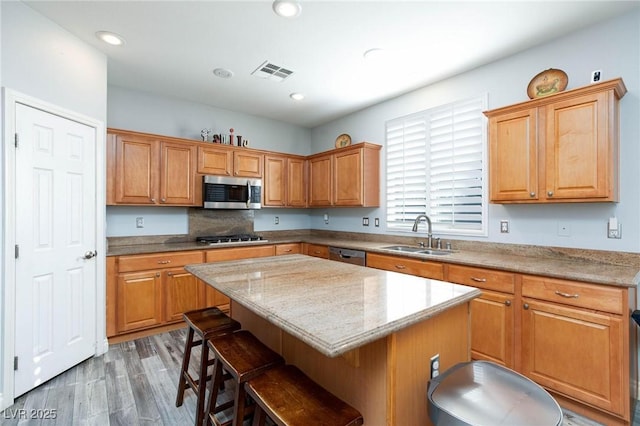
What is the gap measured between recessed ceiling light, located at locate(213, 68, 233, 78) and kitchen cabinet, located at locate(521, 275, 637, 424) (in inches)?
132

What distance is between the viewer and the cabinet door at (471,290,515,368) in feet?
7.39

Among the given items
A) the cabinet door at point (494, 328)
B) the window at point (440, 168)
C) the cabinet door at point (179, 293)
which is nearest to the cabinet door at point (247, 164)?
the cabinet door at point (179, 293)

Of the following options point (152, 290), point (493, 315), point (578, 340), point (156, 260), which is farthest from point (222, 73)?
point (578, 340)

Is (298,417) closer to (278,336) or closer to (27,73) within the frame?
(278,336)

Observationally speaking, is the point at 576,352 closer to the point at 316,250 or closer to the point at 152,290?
the point at 316,250

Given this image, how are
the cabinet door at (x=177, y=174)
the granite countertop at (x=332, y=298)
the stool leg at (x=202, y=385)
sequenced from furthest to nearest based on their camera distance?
the cabinet door at (x=177, y=174) → the stool leg at (x=202, y=385) → the granite countertop at (x=332, y=298)

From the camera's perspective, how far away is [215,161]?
3975 millimetres

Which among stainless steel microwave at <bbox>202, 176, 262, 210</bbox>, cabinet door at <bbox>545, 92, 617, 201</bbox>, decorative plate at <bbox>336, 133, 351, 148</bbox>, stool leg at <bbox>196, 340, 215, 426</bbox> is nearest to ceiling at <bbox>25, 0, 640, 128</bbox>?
cabinet door at <bbox>545, 92, 617, 201</bbox>

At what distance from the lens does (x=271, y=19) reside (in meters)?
2.33

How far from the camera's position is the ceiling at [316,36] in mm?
2186

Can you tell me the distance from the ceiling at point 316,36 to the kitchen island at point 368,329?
196 centimetres

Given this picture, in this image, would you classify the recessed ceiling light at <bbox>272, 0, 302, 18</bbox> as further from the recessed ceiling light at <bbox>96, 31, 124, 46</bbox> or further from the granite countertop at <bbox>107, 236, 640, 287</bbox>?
the granite countertop at <bbox>107, 236, 640, 287</bbox>

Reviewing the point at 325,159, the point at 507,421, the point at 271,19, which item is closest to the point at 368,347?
the point at 507,421

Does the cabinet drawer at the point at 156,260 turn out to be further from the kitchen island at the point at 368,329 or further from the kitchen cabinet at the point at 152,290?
the kitchen island at the point at 368,329
